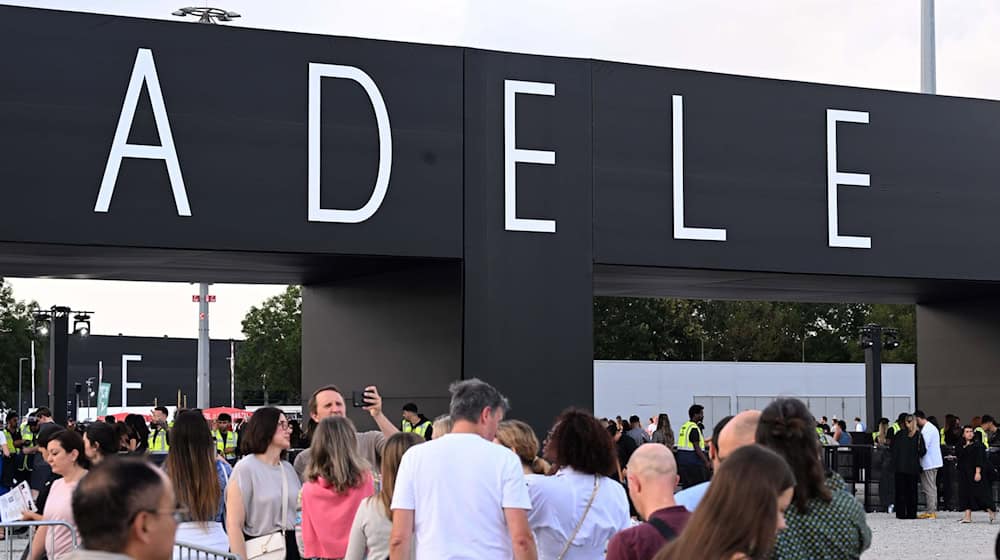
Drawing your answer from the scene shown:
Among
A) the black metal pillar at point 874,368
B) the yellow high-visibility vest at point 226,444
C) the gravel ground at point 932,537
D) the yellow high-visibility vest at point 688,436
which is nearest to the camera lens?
the gravel ground at point 932,537

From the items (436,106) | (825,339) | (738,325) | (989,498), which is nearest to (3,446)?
(436,106)

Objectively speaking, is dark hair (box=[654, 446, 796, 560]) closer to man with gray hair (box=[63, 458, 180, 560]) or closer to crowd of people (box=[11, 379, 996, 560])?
crowd of people (box=[11, 379, 996, 560])

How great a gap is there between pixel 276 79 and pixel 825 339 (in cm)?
6594

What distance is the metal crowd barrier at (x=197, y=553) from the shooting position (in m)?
7.19

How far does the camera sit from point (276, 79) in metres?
15.9

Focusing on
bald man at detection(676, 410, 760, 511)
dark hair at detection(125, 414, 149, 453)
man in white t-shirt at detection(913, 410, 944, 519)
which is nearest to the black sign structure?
dark hair at detection(125, 414, 149, 453)

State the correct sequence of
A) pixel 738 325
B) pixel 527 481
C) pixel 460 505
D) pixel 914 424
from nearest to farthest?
pixel 460 505 → pixel 527 481 → pixel 914 424 → pixel 738 325

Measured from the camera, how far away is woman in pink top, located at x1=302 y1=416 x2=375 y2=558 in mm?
7324

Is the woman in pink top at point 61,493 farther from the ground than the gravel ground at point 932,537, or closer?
farther from the ground

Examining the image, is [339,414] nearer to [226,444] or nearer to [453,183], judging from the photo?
[453,183]

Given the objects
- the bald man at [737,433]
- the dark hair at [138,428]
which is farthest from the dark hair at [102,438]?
the dark hair at [138,428]

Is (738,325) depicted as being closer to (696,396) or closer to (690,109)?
(696,396)

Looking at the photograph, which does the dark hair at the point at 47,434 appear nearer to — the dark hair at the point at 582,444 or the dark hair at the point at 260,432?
the dark hair at the point at 260,432

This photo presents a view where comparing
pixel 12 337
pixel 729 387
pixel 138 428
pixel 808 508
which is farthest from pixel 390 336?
pixel 12 337
